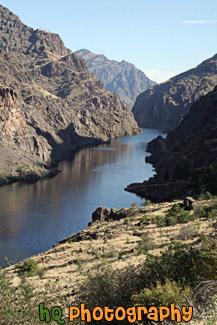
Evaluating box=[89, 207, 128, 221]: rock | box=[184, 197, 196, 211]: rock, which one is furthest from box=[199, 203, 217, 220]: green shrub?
box=[89, 207, 128, 221]: rock

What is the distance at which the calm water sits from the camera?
277 ft

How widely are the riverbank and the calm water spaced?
2442 centimetres

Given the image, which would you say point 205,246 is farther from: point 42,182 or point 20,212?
point 42,182

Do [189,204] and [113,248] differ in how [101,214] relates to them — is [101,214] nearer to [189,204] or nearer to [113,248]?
[189,204]

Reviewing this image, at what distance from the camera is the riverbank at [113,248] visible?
1436 inches

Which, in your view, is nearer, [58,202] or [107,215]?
[107,215]

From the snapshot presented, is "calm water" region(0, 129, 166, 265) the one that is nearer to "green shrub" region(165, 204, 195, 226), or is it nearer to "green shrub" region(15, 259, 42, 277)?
"green shrub" region(15, 259, 42, 277)

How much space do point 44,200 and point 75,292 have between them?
91151 mm

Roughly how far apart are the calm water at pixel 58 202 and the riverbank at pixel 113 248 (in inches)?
961

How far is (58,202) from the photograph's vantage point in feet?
386

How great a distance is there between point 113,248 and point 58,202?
Result: 7431 cm

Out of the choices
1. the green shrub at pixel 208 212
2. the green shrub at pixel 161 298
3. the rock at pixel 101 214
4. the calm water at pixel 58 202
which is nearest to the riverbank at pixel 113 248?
the green shrub at pixel 208 212

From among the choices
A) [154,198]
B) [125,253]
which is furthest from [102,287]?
[154,198]

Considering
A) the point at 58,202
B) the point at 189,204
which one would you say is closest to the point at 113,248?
the point at 189,204
